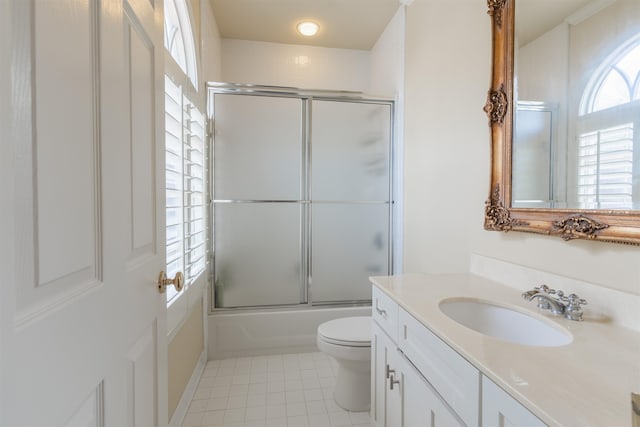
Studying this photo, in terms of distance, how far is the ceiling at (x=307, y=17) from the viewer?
7.68ft

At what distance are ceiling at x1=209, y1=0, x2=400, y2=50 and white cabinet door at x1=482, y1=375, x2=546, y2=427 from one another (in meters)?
2.57

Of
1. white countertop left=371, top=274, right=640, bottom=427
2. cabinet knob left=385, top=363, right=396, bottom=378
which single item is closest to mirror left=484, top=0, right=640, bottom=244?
white countertop left=371, top=274, right=640, bottom=427

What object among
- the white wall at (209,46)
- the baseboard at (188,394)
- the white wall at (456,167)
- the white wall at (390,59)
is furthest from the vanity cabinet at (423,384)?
the white wall at (209,46)

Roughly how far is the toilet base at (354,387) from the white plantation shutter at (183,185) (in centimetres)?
105

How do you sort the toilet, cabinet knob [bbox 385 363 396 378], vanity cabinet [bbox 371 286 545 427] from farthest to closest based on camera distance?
1. the toilet
2. cabinet knob [bbox 385 363 396 378]
3. vanity cabinet [bbox 371 286 545 427]

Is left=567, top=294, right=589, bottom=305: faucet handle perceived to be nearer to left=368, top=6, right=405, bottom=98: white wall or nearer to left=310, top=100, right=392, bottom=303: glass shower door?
left=310, top=100, right=392, bottom=303: glass shower door

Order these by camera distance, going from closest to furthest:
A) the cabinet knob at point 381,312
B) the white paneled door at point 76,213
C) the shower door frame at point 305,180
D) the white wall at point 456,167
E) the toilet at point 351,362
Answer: the white paneled door at point 76,213 → the white wall at point 456,167 → the cabinet knob at point 381,312 → the toilet at point 351,362 → the shower door frame at point 305,180

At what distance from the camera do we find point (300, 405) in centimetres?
179

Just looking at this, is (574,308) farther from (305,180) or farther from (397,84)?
(397,84)

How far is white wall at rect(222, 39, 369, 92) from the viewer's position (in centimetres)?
288

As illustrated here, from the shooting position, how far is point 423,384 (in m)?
0.96

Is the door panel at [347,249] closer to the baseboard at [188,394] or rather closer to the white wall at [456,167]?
the white wall at [456,167]

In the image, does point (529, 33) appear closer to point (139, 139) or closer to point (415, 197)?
point (415, 197)

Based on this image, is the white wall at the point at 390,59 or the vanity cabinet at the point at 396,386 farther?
the white wall at the point at 390,59
